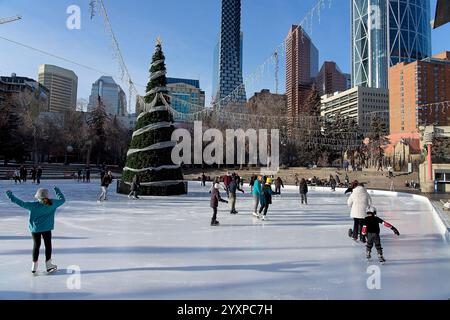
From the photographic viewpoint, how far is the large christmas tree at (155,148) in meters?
18.5

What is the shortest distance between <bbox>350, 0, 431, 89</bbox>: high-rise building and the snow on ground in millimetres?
5516

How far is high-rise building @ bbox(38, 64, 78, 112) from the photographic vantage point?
61.4 m

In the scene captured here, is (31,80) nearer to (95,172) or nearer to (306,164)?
(95,172)

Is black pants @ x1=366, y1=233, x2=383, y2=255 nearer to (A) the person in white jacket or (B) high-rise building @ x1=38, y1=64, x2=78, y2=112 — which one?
(A) the person in white jacket

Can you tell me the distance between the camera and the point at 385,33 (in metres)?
42.6

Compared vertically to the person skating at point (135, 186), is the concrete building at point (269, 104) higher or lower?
higher

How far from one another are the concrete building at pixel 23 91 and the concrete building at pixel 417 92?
234 feet

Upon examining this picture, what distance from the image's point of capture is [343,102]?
263 ft

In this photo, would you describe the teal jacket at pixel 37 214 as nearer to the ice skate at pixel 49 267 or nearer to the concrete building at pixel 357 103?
the ice skate at pixel 49 267

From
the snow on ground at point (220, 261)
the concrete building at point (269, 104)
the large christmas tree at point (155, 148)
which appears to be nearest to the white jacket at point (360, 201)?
the snow on ground at point (220, 261)

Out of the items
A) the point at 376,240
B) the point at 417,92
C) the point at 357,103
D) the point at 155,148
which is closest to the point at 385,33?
the point at 155,148

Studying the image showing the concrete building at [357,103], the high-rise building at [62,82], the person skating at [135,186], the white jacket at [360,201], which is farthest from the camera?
the concrete building at [357,103]
